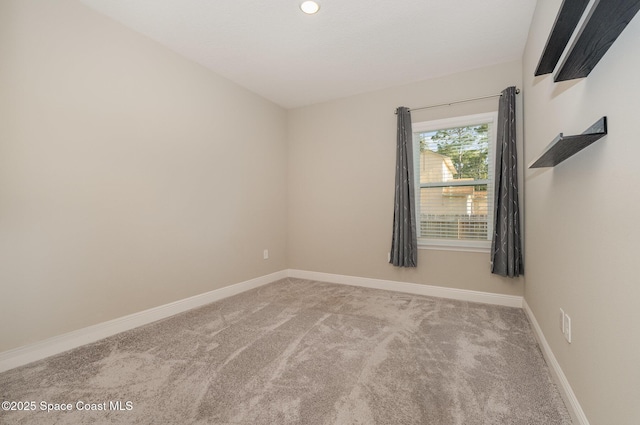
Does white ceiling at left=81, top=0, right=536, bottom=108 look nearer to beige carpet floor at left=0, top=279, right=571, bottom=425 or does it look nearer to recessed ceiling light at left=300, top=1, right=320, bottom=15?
recessed ceiling light at left=300, top=1, right=320, bottom=15

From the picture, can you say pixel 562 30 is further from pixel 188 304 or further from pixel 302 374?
pixel 188 304

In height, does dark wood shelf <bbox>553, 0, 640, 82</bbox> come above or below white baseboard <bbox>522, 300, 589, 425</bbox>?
above

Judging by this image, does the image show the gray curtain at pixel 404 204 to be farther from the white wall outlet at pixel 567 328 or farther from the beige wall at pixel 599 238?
the white wall outlet at pixel 567 328

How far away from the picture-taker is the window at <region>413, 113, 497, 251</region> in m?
3.18

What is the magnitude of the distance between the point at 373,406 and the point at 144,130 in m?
2.78

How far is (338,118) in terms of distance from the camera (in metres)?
4.02

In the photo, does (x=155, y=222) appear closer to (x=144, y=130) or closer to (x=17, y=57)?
(x=144, y=130)

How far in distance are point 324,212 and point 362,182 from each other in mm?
713

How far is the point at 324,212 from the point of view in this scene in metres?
4.13

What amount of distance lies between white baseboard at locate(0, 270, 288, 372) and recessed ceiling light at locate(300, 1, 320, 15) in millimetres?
2887

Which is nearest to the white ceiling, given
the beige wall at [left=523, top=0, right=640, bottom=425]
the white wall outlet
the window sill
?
the beige wall at [left=523, top=0, right=640, bottom=425]

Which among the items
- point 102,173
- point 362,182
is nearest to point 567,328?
point 362,182

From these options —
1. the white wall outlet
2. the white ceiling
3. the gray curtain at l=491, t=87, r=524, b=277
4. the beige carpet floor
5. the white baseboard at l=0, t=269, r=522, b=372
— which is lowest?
the beige carpet floor

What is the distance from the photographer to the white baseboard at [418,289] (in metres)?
3.03
